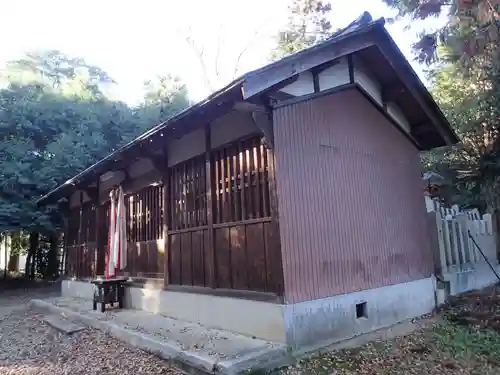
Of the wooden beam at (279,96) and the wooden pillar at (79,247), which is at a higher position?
the wooden beam at (279,96)

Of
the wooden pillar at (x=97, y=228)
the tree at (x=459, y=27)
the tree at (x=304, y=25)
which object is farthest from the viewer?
the tree at (x=304, y=25)

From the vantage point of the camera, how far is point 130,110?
15.7m

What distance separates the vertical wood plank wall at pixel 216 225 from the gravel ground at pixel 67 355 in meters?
1.37

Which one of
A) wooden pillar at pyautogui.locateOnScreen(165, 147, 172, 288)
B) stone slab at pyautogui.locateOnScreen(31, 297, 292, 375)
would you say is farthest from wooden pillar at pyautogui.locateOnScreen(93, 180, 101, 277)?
wooden pillar at pyautogui.locateOnScreen(165, 147, 172, 288)

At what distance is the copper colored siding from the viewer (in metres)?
4.88

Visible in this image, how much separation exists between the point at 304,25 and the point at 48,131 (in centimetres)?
1227

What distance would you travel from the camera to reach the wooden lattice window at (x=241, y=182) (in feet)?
16.5

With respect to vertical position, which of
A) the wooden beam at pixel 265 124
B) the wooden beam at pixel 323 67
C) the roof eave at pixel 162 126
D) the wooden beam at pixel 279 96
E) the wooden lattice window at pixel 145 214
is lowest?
the wooden lattice window at pixel 145 214

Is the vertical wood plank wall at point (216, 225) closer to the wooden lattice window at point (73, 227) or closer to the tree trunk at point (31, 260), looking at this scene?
the wooden lattice window at point (73, 227)

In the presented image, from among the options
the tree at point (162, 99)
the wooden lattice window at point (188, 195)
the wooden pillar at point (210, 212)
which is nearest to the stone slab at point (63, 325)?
the wooden lattice window at point (188, 195)

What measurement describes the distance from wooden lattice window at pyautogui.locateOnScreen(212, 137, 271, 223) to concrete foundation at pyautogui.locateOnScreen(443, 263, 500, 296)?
4490mm

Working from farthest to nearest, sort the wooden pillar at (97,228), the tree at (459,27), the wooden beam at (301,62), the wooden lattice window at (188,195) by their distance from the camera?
1. the wooden pillar at (97,228)
2. the tree at (459,27)
3. the wooden lattice window at (188,195)
4. the wooden beam at (301,62)

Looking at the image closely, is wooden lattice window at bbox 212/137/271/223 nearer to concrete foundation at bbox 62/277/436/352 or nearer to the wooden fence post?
concrete foundation at bbox 62/277/436/352

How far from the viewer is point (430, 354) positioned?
4.63m
